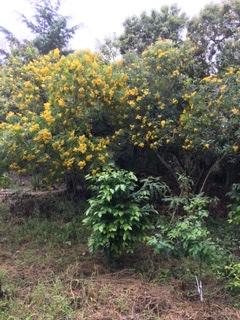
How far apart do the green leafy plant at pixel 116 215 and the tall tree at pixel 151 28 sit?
4.56 m

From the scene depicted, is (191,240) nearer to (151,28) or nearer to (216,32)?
(216,32)

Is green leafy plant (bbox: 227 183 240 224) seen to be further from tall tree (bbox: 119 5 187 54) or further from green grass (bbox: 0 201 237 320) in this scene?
tall tree (bbox: 119 5 187 54)

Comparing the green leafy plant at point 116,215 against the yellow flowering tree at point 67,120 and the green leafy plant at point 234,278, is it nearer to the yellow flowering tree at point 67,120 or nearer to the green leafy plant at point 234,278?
the yellow flowering tree at point 67,120

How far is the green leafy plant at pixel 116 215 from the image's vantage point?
4766 millimetres

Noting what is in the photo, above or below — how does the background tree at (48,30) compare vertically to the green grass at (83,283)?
above

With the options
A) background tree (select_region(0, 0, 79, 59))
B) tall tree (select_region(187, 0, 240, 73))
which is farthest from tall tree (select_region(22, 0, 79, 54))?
tall tree (select_region(187, 0, 240, 73))

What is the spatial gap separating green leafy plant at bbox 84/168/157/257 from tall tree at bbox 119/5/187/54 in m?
4.56

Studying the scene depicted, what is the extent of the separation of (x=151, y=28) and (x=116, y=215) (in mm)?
5612

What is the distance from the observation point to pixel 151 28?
29.8ft

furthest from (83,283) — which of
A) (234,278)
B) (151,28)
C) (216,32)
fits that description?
(151,28)

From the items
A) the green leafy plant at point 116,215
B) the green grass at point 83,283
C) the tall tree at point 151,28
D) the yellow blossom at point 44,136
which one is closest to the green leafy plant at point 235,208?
the green grass at point 83,283

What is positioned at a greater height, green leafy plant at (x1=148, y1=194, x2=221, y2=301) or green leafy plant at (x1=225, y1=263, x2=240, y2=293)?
green leafy plant at (x1=148, y1=194, x2=221, y2=301)

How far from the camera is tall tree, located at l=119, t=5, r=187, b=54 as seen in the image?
871 cm

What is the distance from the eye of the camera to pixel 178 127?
21.0ft
